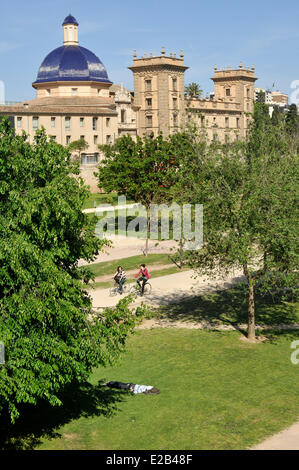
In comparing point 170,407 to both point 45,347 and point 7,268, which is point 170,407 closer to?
point 45,347

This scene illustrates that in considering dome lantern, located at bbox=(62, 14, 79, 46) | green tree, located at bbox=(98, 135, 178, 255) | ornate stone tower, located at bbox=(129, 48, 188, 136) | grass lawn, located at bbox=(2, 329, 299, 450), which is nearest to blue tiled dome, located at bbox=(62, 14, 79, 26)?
dome lantern, located at bbox=(62, 14, 79, 46)

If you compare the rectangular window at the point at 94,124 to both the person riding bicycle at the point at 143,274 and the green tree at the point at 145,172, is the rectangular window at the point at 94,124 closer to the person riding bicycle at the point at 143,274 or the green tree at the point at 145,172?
the green tree at the point at 145,172

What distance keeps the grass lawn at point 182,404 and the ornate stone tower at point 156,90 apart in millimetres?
73309

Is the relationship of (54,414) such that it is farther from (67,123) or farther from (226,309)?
(67,123)

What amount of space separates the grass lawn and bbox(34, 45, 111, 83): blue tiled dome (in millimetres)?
69077

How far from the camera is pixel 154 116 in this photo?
308ft

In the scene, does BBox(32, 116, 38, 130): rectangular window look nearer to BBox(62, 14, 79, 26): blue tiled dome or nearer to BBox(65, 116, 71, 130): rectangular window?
BBox(65, 116, 71, 130): rectangular window

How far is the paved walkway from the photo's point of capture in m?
15.0

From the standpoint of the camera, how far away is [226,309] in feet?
89.8

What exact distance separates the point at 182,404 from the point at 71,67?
248ft

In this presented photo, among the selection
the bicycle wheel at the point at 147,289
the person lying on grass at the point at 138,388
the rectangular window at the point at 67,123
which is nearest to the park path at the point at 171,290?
the bicycle wheel at the point at 147,289

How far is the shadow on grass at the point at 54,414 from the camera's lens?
1557cm

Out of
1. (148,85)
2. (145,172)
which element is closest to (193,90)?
(148,85)
